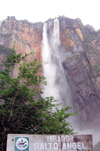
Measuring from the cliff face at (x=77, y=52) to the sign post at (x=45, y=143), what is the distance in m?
28.8

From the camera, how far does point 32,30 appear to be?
45125mm

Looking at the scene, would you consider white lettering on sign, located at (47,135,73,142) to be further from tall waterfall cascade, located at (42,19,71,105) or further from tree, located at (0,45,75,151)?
tall waterfall cascade, located at (42,19,71,105)

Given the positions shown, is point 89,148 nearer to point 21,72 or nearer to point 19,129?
point 19,129

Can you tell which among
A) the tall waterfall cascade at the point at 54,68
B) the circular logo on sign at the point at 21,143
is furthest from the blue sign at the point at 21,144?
the tall waterfall cascade at the point at 54,68

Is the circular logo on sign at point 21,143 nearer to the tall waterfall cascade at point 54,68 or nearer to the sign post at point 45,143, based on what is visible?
the sign post at point 45,143

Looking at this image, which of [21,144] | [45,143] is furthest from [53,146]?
[21,144]

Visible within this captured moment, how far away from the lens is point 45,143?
4500mm

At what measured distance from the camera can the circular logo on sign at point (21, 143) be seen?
4.40m

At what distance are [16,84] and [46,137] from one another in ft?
8.39

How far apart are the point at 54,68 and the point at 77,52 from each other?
674 centimetres

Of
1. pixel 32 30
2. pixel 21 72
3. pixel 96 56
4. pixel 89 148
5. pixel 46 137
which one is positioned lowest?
pixel 89 148

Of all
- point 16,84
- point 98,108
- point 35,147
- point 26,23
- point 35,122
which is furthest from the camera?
point 26,23

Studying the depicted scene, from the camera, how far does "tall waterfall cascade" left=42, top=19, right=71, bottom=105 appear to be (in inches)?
→ 1415

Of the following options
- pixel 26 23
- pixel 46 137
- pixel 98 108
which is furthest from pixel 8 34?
pixel 46 137
